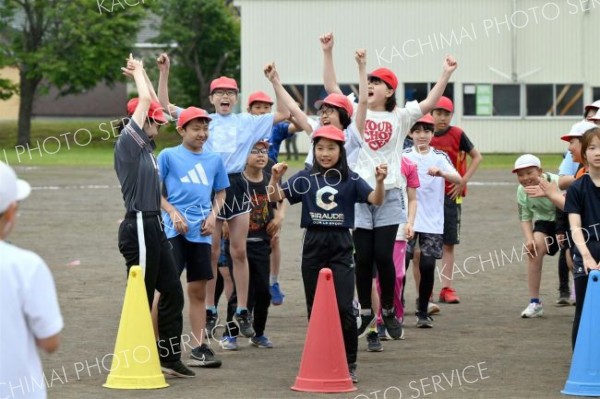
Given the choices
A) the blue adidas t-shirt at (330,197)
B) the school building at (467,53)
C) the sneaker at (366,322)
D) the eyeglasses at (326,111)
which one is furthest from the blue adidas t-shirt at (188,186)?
the school building at (467,53)

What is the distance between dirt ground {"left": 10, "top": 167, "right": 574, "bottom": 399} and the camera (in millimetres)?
8953

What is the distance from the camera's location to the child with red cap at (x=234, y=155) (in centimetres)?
1091

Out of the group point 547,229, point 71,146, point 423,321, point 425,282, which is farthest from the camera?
point 71,146

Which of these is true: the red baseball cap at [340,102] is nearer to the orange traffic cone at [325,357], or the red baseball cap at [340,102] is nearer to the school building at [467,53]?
the orange traffic cone at [325,357]

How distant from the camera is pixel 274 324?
39.6 feet

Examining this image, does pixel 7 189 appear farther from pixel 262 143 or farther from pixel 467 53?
pixel 467 53

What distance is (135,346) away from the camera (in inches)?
354

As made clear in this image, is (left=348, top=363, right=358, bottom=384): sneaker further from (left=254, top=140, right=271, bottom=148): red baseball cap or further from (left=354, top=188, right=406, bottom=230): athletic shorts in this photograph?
(left=254, top=140, right=271, bottom=148): red baseball cap

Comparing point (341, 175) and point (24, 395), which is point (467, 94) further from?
point (24, 395)

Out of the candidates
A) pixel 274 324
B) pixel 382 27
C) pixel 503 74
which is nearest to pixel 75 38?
pixel 382 27

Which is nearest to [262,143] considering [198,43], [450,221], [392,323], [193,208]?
[193,208]

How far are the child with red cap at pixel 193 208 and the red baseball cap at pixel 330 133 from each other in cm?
99

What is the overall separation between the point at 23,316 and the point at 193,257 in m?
4.84

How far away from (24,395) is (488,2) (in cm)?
4596
